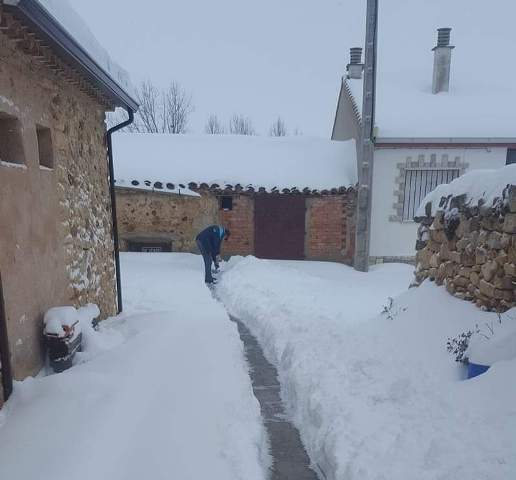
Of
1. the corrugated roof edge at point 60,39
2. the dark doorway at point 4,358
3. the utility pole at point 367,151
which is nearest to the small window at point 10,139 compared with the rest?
the corrugated roof edge at point 60,39

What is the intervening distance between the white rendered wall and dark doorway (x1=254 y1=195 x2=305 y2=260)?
200cm

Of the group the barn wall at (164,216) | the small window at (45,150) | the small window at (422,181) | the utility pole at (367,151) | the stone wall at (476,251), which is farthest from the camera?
the barn wall at (164,216)

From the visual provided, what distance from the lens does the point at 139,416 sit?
2.39 m

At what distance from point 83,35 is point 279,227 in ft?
26.5

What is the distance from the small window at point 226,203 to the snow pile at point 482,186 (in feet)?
21.5

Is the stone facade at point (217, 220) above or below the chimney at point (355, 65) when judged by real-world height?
below

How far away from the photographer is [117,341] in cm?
362

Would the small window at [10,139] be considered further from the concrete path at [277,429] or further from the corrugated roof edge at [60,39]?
the concrete path at [277,429]

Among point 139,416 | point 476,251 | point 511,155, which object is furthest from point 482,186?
point 511,155

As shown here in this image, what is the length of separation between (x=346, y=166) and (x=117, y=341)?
8990 millimetres

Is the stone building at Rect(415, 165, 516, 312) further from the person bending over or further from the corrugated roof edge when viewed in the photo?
the person bending over

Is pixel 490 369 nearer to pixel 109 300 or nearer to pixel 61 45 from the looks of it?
pixel 61 45

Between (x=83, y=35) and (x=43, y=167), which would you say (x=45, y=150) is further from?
(x=83, y=35)

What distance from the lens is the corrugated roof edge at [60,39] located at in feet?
6.84
